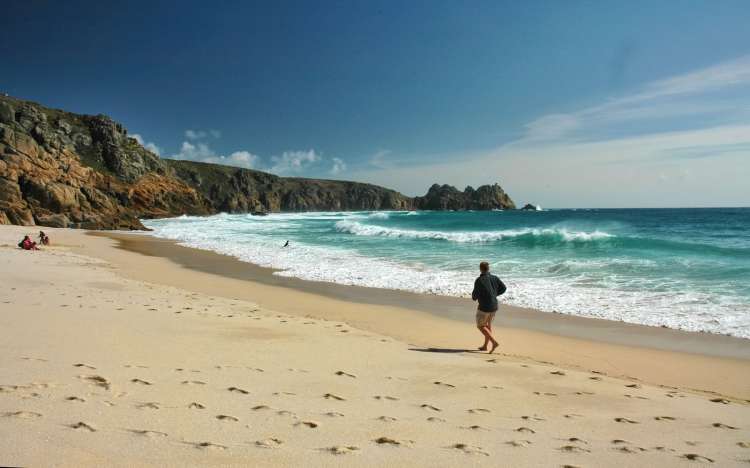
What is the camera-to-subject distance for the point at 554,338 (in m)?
8.67

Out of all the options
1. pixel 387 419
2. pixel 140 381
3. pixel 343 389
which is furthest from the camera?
pixel 343 389

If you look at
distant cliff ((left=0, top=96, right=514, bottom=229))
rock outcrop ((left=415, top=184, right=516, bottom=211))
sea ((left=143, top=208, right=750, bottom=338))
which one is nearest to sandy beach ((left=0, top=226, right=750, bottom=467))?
sea ((left=143, top=208, right=750, bottom=338))

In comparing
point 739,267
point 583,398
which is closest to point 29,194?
point 583,398

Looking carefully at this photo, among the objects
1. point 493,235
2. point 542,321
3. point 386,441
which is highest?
point 493,235

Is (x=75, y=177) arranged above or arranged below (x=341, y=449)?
above

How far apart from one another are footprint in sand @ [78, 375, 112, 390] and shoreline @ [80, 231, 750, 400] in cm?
485

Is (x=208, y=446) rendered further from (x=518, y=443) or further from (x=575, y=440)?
(x=575, y=440)

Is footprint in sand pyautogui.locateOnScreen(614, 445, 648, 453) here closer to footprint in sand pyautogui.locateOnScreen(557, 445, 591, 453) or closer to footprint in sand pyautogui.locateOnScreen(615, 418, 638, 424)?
footprint in sand pyautogui.locateOnScreen(557, 445, 591, 453)

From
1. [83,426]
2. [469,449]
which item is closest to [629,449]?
[469,449]

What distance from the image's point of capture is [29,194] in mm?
40031

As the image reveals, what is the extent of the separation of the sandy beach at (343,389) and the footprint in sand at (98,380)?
0.03 m

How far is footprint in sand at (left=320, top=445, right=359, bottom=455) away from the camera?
3.26 m

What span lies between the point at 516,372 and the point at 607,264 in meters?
15.1

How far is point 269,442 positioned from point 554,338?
712 centimetres
